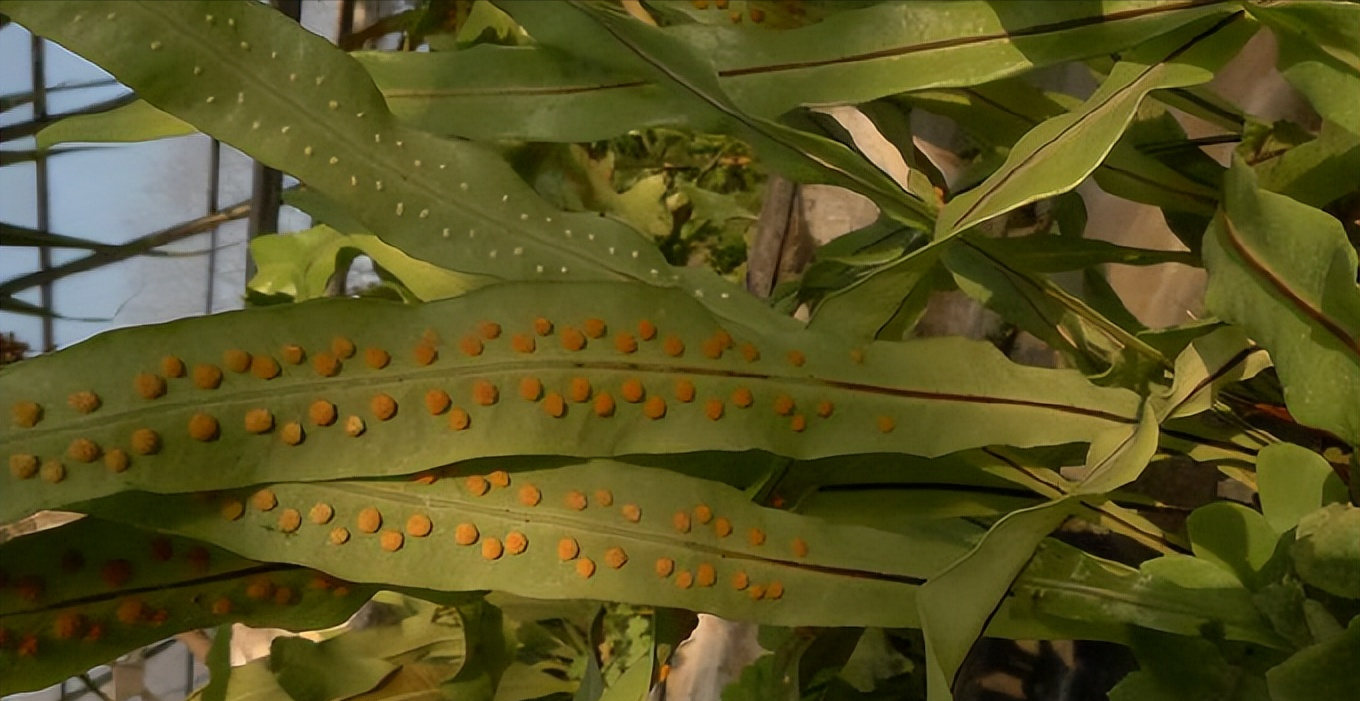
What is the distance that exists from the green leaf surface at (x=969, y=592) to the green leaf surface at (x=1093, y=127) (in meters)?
0.13

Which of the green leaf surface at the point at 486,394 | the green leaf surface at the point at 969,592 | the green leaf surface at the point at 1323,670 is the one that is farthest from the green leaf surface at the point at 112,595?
the green leaf surface at the point at 1323,670

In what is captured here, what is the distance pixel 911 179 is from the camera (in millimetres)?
533

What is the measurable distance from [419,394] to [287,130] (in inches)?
5.1

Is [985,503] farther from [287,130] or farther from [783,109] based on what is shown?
[287,130]

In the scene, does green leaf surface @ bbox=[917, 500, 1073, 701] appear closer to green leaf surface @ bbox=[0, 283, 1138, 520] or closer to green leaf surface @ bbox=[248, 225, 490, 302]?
green leaf surface @ bbox=[0, 283, 1138, 520]

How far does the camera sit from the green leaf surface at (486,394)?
38 cm

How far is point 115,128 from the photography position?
53 centimetres

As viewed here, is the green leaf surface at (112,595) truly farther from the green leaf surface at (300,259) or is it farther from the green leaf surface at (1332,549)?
the green leaf surface at (1332,549)

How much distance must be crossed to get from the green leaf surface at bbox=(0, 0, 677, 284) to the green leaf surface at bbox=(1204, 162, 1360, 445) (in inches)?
10.9

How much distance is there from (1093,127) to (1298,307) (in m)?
0.11

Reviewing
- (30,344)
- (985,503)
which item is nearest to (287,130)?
(985,503)

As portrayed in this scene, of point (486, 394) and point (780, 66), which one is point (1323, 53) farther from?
point (486, 394)

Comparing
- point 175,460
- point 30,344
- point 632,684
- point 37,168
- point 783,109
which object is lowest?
point 30,344

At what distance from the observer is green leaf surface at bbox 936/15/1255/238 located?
1.39 ft
